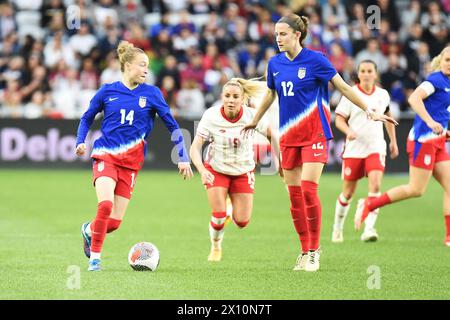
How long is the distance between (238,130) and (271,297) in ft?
10.9

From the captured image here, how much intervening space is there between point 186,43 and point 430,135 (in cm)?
1378

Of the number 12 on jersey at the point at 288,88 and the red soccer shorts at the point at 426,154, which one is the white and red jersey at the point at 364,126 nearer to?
the red soccer shorts at the point at 426,154

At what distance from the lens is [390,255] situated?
1133 centimetres

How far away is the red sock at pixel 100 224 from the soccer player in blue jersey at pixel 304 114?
5.90ft

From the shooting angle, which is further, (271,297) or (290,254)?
(290,254)

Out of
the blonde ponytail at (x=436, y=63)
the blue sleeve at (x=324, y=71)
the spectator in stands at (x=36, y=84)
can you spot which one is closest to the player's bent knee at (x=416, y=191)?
the blonde ponytail at (x=436, y=63)

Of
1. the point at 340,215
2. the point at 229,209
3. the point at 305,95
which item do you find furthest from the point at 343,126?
the point at 305,95

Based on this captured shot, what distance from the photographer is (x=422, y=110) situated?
11602 mm

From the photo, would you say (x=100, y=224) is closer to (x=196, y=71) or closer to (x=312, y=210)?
(x=312, y=210)

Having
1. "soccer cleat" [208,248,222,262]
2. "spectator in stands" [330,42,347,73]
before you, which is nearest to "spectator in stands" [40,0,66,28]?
"spectator in stands" [330,42,347,73]

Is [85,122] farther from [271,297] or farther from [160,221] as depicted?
[160,221]

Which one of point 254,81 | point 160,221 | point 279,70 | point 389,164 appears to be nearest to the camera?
point 279,70
